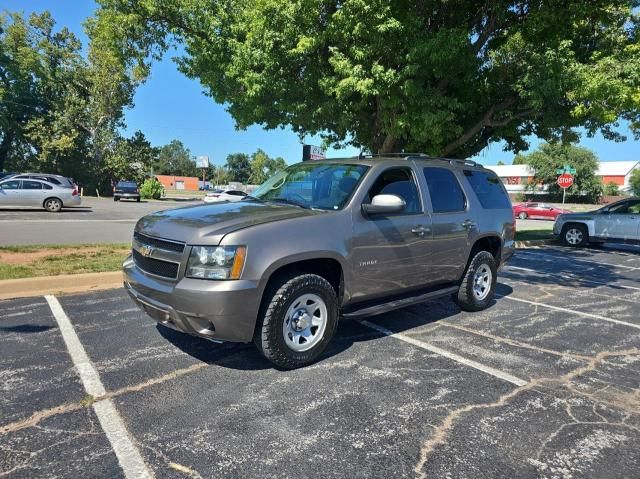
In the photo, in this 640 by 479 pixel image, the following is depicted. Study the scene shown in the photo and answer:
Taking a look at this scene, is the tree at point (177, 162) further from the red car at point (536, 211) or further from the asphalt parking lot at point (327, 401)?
the asphalt parking lot at point (327, 401)

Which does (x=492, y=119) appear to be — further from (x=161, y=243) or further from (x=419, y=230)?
(x=161, y=243)

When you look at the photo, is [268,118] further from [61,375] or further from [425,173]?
[61,375]

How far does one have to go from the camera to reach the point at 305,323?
3961 mm

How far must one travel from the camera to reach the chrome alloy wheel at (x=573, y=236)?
1464 centimetres

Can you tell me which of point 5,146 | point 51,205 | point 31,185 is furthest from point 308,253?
point 5,146

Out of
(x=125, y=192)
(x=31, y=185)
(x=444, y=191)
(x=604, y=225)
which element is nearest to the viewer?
(x=444, y=191)

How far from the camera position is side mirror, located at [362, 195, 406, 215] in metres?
4.19

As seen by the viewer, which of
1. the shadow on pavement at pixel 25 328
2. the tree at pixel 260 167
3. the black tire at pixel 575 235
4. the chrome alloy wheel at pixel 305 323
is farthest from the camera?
the tree at pixel 260 167

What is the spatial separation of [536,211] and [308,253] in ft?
109

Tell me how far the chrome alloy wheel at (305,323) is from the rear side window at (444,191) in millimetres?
1925

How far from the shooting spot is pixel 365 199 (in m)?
4.38

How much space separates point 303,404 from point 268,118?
33.6ft

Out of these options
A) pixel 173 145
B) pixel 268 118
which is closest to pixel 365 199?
pixel 268 118

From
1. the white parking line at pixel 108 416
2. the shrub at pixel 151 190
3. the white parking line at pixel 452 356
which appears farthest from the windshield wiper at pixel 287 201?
the shrub at pixel 151 190
